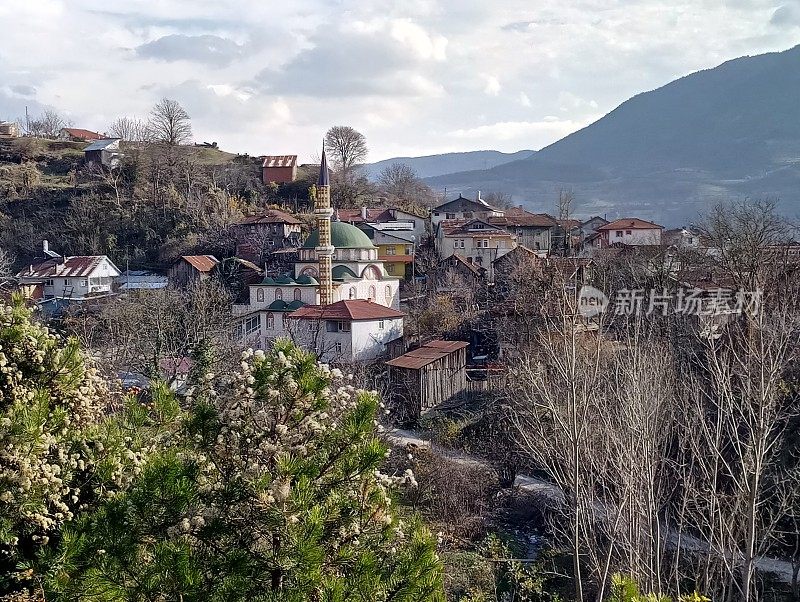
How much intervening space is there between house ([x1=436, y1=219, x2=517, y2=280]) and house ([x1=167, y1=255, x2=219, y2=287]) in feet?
49.0

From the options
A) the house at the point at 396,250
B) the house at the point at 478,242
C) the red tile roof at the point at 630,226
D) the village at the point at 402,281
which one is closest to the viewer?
the village at the point at 402,281

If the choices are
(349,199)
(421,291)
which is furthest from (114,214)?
(421,291)

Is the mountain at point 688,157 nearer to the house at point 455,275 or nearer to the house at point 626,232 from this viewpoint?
the house at point 626,232

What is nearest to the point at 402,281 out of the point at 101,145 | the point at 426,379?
the point at 426,379

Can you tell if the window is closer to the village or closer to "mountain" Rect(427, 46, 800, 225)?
the village

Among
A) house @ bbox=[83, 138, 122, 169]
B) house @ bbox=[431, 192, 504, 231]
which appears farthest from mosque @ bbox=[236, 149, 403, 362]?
house @ bbox=[83, 138, 122, 169]

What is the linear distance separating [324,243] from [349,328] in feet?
27.3

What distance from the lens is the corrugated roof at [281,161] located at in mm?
56312

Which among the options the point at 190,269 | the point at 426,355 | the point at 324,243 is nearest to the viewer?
the point at 426,355

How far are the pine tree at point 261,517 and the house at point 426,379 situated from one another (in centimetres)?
1725

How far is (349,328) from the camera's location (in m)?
26.9

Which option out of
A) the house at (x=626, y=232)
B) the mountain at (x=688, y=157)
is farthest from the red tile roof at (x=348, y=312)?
the mountain at (x=688, y=157)

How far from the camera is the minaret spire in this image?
3228cm

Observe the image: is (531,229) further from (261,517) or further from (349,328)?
(261,517)
